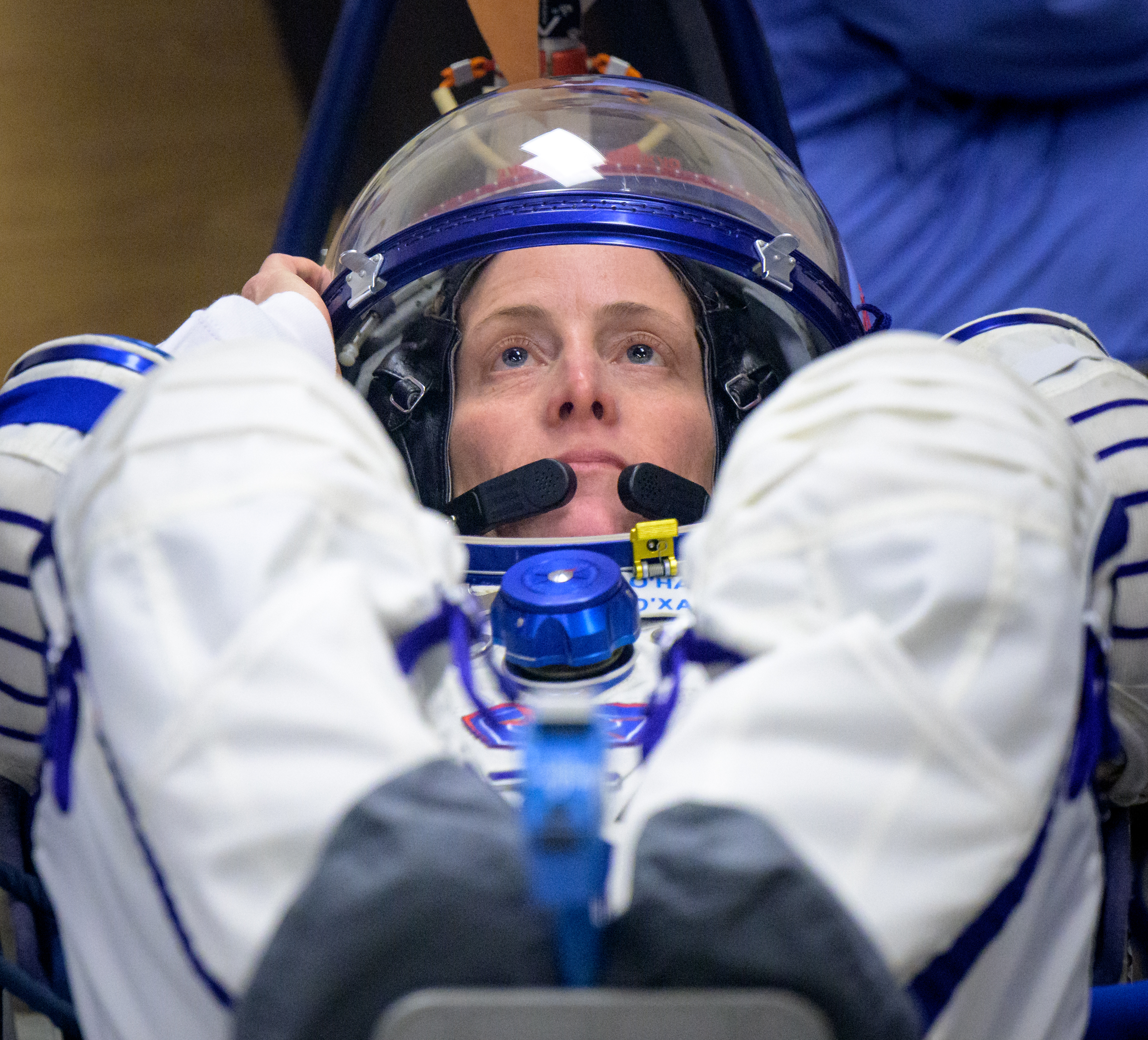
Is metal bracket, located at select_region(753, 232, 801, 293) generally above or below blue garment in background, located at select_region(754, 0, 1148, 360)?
above

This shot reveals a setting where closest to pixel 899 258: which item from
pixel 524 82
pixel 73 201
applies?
pixel 524 82

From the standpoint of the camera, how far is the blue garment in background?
75.8 inches

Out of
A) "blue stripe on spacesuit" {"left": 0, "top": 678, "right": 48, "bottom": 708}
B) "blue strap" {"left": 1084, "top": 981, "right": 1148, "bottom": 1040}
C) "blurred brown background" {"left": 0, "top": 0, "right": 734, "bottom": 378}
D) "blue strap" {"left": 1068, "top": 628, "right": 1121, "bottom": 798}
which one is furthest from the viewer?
"blurred brown background" {"left": 0, "top": 0, "right": 734, "bottom": 378}

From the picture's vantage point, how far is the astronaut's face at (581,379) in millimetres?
963

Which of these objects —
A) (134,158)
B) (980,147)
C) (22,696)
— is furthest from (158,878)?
(134,158)

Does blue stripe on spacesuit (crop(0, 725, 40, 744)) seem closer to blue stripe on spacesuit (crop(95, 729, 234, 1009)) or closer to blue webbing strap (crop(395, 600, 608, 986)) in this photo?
blue stripe on spacesuit (crop(95, 729, 234, 1009))

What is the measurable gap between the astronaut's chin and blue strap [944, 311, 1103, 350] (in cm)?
27

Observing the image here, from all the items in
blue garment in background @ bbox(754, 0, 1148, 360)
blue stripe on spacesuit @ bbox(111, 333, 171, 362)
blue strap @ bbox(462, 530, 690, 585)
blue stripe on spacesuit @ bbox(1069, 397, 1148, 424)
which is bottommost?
blue garment in background @ bbox(754, 0, 1148, 360)

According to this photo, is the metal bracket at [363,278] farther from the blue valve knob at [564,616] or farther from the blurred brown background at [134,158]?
the blurred brown background at [134,158]

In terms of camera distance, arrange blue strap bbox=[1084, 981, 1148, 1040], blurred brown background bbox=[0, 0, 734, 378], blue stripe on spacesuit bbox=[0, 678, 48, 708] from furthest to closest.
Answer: blurred brown background bbox=[0, 0, 734, 378], blue stripe on spacesuit bbox=[0, 678, 48, 708], blue strap bbox=[1084, 981, 1148, 1040]

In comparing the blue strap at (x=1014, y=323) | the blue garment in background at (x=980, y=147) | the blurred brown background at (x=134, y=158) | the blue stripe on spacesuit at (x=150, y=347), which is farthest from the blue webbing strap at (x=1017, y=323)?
the blurred brown background at (x=134, y=158)

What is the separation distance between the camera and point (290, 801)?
17.4 inches

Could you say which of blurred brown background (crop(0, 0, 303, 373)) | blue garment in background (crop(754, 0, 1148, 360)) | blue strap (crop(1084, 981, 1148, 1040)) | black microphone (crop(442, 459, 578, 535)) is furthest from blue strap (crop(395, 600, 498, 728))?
blurred brown background (crop(0, 0, 303, 373))

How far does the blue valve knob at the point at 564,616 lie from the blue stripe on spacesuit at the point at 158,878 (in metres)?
0.28
